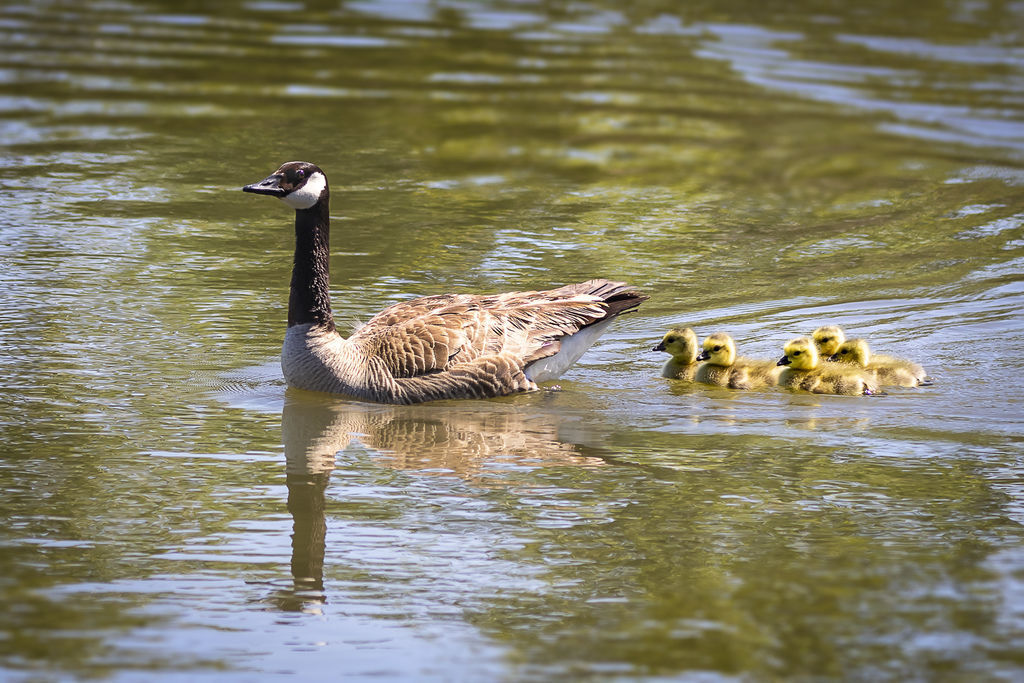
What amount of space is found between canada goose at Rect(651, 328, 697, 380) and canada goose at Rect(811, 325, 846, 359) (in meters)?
0.90

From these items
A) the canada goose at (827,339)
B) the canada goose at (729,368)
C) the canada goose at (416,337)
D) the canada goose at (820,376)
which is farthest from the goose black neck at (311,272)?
the canada goose at (827,339)

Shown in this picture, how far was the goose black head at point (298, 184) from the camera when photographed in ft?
32.9

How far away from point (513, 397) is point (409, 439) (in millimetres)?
1343

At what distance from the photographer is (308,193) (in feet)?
33.3

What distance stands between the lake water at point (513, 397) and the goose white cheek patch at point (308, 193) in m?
1.27

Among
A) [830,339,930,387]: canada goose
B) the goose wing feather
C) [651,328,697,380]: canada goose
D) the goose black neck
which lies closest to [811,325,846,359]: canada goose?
[830,339,930,387]: canada goose

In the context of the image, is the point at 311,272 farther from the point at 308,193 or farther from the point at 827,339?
the point at 827,339

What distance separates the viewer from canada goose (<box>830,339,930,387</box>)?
1020 centimetres

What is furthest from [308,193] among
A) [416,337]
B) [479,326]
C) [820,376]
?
[820,376]

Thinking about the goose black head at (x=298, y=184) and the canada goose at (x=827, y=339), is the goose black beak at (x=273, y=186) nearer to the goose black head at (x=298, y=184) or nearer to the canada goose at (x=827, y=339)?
the goose black head at (x=298, y=184)

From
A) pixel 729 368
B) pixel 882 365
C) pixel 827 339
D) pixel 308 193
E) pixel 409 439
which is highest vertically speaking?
pixel 308 193

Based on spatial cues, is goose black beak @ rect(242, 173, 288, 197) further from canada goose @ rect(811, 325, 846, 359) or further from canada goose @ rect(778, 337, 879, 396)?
canada goose @ rect(811, 325, 846, 359)

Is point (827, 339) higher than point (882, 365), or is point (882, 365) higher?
point (827, 339)

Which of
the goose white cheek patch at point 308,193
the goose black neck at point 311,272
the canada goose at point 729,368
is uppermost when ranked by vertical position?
the goose white cheek patch at point 308,193
